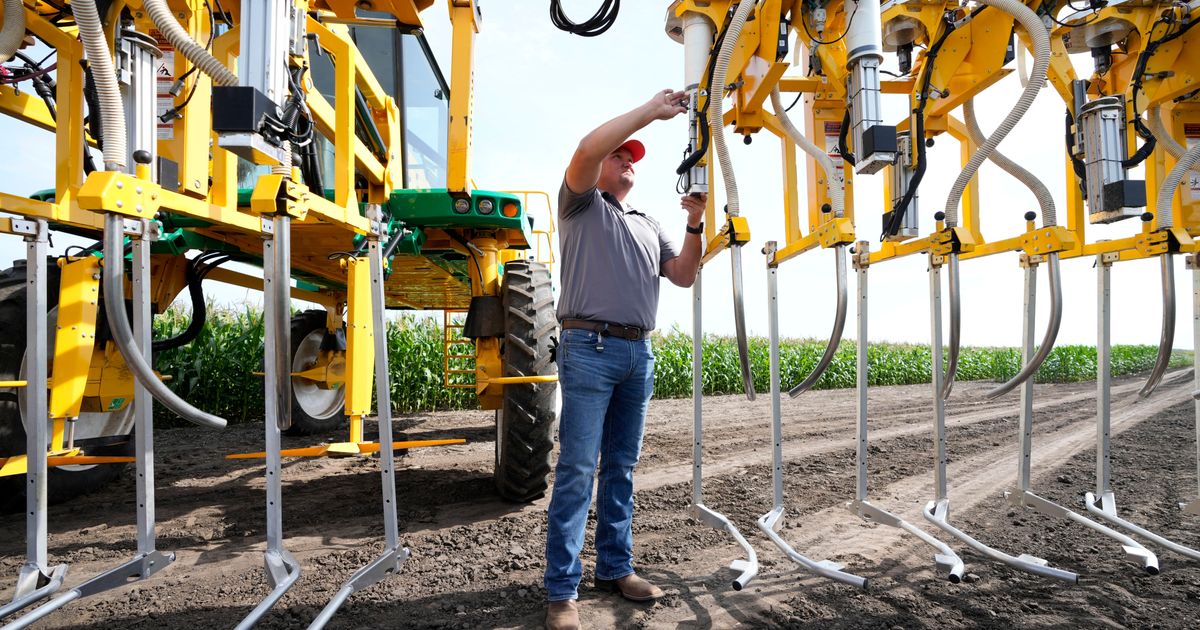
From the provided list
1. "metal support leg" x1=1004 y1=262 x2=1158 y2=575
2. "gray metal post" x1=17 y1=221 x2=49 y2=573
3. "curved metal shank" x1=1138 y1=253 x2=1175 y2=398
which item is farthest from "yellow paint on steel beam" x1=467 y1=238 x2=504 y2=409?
"curved metal shank" x1=1138 y1=253 x2=1175 y2=398

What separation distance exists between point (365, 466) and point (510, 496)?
192cm

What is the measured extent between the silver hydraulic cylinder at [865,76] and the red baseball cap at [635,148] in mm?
941

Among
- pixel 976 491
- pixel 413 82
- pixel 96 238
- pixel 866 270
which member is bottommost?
pixel 976 491

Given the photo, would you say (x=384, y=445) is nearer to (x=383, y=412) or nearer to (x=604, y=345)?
(x=383, y=412)

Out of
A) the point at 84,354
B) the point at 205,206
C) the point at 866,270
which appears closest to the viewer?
the point at 205,206

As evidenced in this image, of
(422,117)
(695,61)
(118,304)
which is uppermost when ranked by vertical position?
(422,117)

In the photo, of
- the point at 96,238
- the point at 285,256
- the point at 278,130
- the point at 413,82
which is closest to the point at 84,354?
the point at 96,238

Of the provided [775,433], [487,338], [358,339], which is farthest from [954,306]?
[358,339]

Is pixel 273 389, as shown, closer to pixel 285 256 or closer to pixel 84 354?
pixel 285 256

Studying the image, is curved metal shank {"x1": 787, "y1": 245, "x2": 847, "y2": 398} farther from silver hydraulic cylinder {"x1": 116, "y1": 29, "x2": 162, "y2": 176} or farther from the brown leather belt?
silver hydraulic cylinder {"x1": 116, "y1": 29, "x2": 162, "y2": 176}

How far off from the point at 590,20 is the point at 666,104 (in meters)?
1.30

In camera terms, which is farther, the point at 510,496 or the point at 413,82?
the point at 413,82

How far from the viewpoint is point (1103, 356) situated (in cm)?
400

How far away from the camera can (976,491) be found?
501cm
